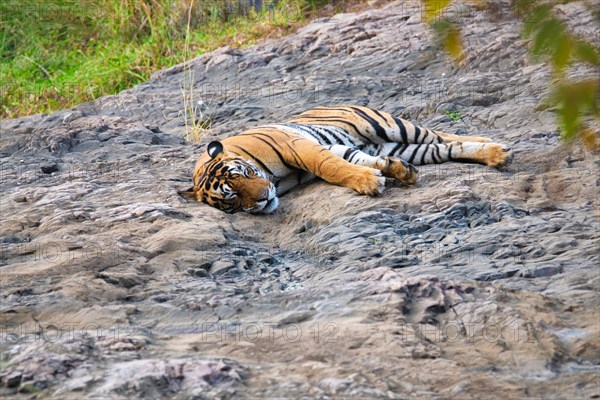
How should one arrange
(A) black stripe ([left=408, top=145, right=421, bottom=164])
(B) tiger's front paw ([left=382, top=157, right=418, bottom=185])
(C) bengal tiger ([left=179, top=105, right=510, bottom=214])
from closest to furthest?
(B) tiger's front paw ([left=382, top=157, right=418, bottom=185]), (C) bengal tiger ([left=179, top=105, right=510, bottom=214]), (A) black stripe ([left=408, top=145, right=421, bottom=164])

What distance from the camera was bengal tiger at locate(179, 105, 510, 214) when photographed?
5.62 metres

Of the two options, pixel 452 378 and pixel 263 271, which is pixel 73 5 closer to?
pixel 263 271

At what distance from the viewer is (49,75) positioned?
1219 centimetres

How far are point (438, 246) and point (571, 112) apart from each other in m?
2.75

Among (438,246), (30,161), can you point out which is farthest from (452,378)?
(30,161)

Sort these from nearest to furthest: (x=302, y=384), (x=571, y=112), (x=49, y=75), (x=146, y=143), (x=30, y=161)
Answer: (x=571, y=112)
(x=302, y=384)
(x=30, y=161)
(x=146, y=143)
(x=49, y=75)

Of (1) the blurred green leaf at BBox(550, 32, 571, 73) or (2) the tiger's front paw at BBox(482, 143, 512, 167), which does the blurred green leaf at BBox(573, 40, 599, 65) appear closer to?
(1) the blurred green leaf at BBox(550, 32, 571, 73)

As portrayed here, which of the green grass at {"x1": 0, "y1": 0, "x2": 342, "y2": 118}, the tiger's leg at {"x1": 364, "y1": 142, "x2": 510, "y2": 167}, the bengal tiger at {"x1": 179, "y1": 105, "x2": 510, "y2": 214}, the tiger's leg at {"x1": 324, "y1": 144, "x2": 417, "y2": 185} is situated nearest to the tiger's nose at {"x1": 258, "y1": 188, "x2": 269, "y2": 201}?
the bengal tiger at {"x1": 179, "y1": 105, "x2": 510, "y2": 214}

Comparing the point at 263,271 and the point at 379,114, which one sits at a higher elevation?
the point at 379,114

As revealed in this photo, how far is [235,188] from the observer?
18.7 ft

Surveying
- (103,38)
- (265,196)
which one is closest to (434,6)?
(265,196)

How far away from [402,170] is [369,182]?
0.26m

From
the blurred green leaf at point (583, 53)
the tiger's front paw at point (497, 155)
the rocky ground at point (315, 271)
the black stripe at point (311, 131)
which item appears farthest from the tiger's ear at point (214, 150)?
the blurred green leaf at point (583, 53)

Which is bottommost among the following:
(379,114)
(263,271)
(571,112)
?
(263,271)
